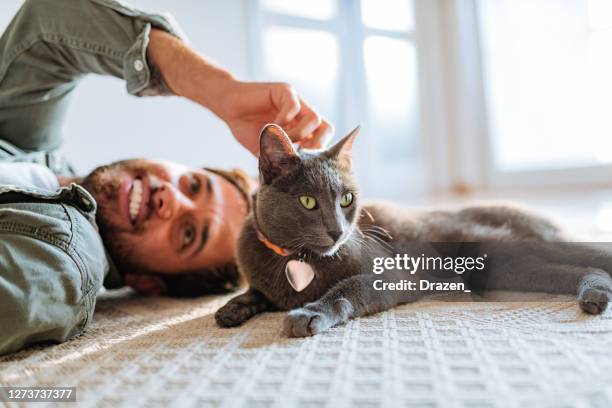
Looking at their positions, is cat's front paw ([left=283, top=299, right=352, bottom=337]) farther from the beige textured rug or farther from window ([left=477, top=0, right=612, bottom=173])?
window ([left=477, top=0, right=612, bottom=173])

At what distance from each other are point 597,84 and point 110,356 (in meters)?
3.02

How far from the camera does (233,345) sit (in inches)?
32.6

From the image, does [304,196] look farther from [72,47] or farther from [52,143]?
[52,143]

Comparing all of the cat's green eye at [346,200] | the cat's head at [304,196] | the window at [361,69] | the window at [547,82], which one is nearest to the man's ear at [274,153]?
the cat's head at [304,196]

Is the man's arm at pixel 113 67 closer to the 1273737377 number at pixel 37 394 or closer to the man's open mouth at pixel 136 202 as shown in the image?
the man's open mouth at pixel 136 202

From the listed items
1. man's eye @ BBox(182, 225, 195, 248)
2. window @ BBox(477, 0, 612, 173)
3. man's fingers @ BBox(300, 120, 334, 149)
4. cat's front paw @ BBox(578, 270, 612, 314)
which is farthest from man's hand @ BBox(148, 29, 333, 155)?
window @ BBox(477, 0, 612, 173)

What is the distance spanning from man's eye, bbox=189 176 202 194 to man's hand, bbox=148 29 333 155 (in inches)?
10.7

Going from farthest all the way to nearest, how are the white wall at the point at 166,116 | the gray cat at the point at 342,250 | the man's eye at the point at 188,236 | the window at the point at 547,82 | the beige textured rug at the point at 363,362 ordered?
the window at the point at 547,82 < the white wall at the point at 166,116 < the man's eye at the point at 188,236 < the gray cat at the point at 342,250 < the beige textured rug at the point at 363,362

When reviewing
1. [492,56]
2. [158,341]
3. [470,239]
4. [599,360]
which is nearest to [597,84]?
[492,56]

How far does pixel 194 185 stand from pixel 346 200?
1.96ft

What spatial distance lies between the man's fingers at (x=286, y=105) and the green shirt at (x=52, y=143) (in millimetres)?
387

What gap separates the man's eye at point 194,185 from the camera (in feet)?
4.72

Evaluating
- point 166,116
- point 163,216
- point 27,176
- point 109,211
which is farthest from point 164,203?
point 166,116

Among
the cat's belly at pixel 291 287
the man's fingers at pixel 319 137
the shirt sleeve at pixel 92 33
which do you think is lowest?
the cat's belly at pixel 291 287
